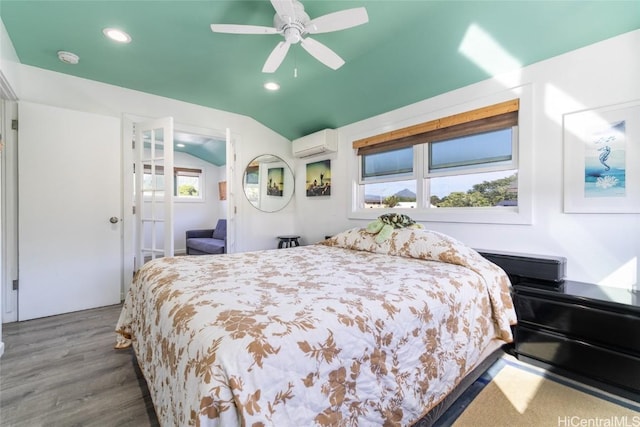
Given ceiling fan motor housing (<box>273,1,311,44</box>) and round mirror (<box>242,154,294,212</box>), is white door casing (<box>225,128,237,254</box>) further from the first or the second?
ceiling fan motor housing (<box>273,1,311,44</box>)

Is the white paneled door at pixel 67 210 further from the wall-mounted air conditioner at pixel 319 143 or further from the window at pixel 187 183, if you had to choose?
the window at pixel 187 183

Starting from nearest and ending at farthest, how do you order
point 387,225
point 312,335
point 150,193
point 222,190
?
1. point 312,335
2. point 387,225
3. point 150,193
4. point 222,190

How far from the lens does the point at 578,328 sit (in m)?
1.74

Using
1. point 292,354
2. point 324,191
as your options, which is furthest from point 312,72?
point 292,354

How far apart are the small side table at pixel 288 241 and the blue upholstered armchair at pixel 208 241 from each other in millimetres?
977

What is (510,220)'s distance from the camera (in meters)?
2.41

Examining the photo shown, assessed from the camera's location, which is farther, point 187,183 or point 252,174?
point 187,183

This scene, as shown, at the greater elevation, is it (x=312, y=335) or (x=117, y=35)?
(x=117, y=35)

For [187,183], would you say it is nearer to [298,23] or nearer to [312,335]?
[298,23]

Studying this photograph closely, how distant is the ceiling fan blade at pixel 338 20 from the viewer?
166 centimetres

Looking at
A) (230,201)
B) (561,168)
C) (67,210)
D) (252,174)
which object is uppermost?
(252,174)

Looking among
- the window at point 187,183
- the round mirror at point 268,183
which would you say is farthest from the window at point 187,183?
the round mirror at point 268,183

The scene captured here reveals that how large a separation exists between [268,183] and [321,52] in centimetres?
271

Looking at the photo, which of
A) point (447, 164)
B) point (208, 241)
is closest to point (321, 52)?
point (447, 164)
